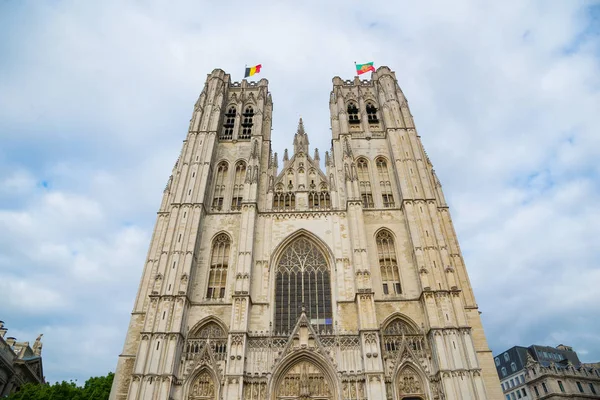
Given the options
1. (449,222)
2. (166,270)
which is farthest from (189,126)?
(449,222)

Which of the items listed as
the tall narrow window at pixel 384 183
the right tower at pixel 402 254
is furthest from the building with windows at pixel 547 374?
the tall narrow window at pixel 384 183

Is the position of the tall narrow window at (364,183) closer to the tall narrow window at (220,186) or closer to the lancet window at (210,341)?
the tall narrow window at (220,186)

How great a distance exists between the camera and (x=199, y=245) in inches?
1061

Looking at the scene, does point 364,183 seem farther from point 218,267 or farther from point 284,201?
point 218,267

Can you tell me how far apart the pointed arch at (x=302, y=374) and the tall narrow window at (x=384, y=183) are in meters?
12.5

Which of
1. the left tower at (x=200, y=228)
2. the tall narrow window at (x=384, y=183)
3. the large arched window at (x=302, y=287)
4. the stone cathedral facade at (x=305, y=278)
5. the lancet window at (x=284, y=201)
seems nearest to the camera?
the stone cathedral facade at (x=305, y=278)

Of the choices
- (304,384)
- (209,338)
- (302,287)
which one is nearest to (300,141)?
(302,287)

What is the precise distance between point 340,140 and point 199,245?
13756 millimetres

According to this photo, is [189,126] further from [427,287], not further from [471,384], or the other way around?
[471,384]

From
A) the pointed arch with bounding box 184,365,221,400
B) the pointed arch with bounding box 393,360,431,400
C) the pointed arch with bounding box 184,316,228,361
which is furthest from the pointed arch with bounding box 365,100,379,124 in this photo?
the pointed arch with bounding box 184,365,221,400

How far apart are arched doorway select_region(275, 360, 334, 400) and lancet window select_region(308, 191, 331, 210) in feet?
35.6

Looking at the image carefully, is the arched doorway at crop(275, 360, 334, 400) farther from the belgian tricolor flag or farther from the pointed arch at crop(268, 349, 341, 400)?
the belgian tricolor flag

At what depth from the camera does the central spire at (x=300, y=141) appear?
3269 cm

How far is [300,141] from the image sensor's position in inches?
1318
